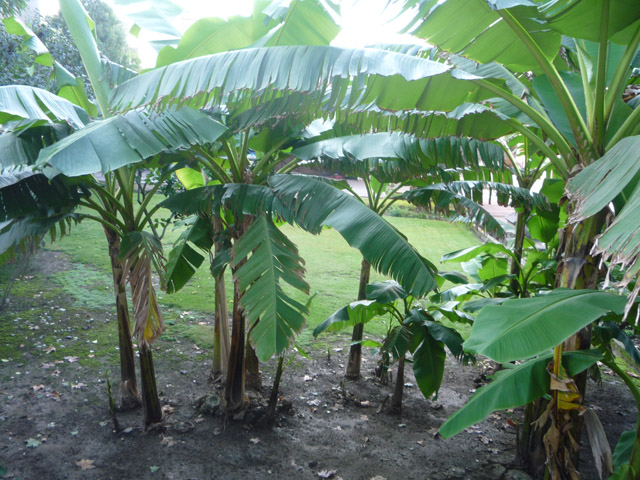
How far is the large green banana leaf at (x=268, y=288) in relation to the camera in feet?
9.82

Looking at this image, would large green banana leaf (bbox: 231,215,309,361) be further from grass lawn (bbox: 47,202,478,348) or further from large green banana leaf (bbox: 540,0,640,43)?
large green banana leaf (bbox: 540,0,640,43)

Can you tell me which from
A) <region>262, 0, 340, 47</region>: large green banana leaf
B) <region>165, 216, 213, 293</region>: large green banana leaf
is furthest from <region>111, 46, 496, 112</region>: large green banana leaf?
<region>165, 216, 213, 293</region>: large green banana leaf

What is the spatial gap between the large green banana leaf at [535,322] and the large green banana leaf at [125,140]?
6.69 ft

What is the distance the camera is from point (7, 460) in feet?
10.9

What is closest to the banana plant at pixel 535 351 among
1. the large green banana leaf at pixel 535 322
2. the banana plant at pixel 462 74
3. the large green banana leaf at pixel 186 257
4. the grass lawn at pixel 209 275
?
the large green banana leaf at pixel 535 322

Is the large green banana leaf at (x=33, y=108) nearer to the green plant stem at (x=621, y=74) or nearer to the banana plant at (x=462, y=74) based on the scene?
the banana plant at (x=462, y=74)

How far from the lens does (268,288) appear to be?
122 inches

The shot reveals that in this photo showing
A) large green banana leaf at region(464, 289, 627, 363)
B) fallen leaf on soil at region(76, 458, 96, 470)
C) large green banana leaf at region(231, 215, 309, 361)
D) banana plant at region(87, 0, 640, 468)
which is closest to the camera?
large green banana leaf at region(464, 289, 627, 363)

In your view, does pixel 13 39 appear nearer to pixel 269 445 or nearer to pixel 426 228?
pixel 269 445

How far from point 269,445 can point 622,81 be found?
375 centimetres

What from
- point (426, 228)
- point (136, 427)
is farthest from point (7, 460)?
point (426, 228)

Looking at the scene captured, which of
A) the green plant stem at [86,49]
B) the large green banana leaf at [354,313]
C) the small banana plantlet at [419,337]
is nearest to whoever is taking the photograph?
the green plant stem at [86,49]

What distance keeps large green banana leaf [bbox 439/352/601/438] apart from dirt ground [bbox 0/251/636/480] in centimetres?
167

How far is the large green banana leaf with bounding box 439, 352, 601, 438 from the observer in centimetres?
205
